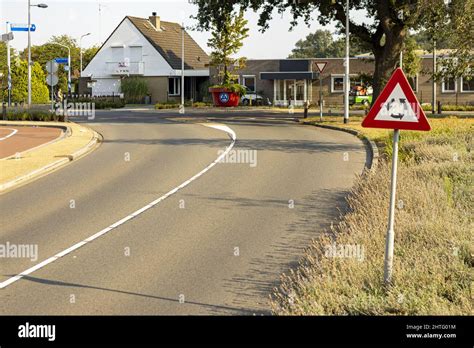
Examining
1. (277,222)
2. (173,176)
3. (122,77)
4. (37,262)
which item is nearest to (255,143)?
(173,176)

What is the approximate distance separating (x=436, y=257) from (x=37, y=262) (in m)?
5.01

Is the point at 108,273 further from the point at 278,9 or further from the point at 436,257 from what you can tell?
the point at 278,9

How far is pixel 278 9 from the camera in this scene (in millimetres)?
34344

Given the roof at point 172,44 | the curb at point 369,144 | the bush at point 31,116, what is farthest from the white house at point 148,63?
the curb at point 369,144

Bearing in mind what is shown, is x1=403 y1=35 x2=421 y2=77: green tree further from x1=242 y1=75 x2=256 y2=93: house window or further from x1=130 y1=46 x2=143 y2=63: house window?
x1=130 y1=46 x2=143 y2=63: house window

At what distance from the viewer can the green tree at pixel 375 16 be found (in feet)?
95.3

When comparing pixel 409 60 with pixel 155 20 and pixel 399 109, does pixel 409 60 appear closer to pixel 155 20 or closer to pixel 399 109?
pixel 155 20

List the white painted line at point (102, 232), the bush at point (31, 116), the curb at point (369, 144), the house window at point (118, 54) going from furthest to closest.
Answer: the house window at point (118, 54) → the bush at point (31, 116) → the curb at point (369, 144) → the white painted line at point (102, 232)

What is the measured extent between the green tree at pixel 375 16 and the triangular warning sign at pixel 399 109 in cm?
2015

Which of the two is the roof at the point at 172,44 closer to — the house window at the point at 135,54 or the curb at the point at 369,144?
the house window at the point at 135,54

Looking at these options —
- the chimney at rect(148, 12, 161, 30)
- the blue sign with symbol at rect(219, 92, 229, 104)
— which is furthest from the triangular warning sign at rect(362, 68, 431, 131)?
the chimney at rect(148, 12, 161, 30)

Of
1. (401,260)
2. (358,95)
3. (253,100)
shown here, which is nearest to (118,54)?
(253,100)

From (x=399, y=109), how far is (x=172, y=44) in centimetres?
6508

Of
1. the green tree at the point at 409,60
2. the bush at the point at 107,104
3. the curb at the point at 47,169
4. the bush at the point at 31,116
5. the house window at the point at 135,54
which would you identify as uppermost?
the house window at the point at 135,54
